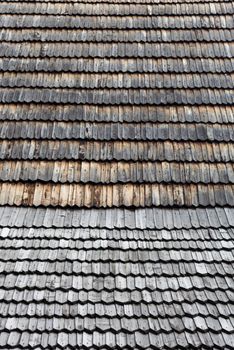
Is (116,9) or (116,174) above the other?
(116,9)

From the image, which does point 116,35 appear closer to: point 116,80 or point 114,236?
point 116,80

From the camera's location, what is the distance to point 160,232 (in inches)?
159

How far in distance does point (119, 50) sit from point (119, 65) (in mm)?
202

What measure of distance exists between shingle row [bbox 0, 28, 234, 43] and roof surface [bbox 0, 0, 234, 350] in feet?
0.05

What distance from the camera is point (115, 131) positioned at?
4.54 metres

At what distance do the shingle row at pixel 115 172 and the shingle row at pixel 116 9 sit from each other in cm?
191

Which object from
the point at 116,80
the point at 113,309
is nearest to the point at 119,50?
the point at 116,80

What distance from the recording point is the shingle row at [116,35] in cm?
497

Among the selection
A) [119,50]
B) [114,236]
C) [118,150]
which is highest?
[119,50]

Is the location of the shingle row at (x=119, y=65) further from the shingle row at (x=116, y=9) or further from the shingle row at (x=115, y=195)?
the shingle row at (x=115, y=195)

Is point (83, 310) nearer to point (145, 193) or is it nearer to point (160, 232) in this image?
point (160, 232)

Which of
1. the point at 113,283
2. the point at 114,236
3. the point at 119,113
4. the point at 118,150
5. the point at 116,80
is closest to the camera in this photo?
the point at 113,283

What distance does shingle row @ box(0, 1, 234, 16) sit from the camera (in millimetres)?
5145

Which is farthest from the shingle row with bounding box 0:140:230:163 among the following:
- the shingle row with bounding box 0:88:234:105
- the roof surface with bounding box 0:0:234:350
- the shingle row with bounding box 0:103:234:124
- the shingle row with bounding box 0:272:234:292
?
the shingle row with bounding box 0:272:234:292
